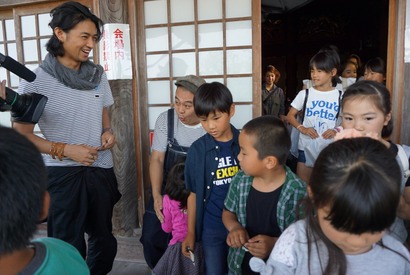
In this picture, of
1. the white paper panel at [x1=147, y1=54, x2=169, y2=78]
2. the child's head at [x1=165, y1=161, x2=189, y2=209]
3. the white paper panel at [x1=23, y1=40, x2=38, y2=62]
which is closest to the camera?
the child's head at [x1=165, y1=161, x2=189, y2=209]

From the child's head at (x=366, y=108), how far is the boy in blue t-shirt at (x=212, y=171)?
66cm

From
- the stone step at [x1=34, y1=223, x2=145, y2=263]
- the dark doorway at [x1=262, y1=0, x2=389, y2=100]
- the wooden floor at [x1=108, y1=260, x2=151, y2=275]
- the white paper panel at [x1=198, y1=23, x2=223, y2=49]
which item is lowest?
the wooden floor at [x1=108, y1=260, x2=151, y2=275]

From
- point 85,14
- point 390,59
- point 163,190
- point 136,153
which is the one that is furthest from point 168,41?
point 390,59

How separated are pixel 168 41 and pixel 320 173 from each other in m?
2.53

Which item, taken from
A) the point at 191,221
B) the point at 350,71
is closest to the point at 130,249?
the point at 191,221

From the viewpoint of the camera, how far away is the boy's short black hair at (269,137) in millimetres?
1611

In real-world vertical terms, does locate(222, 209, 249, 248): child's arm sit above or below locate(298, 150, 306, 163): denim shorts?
below

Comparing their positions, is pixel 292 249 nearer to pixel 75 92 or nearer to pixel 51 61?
pixel 75 92

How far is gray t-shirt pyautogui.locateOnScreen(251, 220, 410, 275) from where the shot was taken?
110 cm

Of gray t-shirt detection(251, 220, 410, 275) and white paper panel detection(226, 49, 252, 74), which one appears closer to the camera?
gray t-shirt detection(251, 220, 410, 275)

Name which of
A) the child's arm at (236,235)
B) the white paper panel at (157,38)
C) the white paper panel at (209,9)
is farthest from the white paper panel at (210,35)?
the child's arm at (236,235)

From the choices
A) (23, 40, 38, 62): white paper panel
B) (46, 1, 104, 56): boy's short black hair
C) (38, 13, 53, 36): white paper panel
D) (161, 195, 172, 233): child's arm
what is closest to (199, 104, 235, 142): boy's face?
(161, 195, 172, 233): child's arm

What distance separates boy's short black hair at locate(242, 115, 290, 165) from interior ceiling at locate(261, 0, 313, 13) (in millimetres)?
6052

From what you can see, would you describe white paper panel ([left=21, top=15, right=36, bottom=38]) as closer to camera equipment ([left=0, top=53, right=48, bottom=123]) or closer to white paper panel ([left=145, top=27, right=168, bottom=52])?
white paper panel ([left=145, top=27, right=168, bottom=52])
